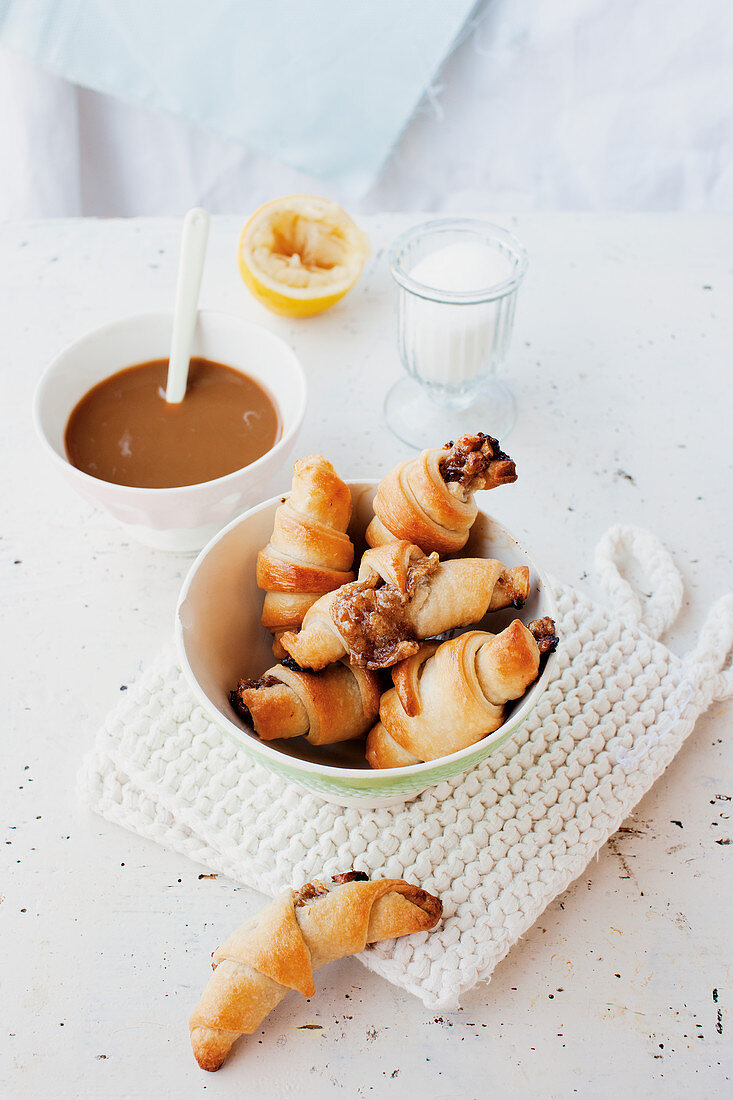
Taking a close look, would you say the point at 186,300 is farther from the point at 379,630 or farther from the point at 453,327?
the point at 379,630

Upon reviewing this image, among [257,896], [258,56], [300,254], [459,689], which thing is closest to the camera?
[459,689]

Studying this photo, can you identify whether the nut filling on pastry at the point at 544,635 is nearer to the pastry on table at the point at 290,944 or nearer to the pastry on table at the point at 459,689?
the pastry on table at the point at 459,689

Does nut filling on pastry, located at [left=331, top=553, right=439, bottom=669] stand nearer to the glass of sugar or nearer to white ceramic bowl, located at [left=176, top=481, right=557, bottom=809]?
white ceramic bowl, located at [left=176, top=481, right=557, bottom=809]

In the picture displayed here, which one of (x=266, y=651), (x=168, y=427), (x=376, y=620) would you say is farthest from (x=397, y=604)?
(x=168, y=427)

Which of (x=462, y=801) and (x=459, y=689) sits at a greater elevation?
(x=459, y=689)

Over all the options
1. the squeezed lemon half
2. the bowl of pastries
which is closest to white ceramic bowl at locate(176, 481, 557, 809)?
the bowl of pastries

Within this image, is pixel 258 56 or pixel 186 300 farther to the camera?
pixel 258 56

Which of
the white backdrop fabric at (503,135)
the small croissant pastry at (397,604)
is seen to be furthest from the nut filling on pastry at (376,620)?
the white backdrop fabric at (503,135)
